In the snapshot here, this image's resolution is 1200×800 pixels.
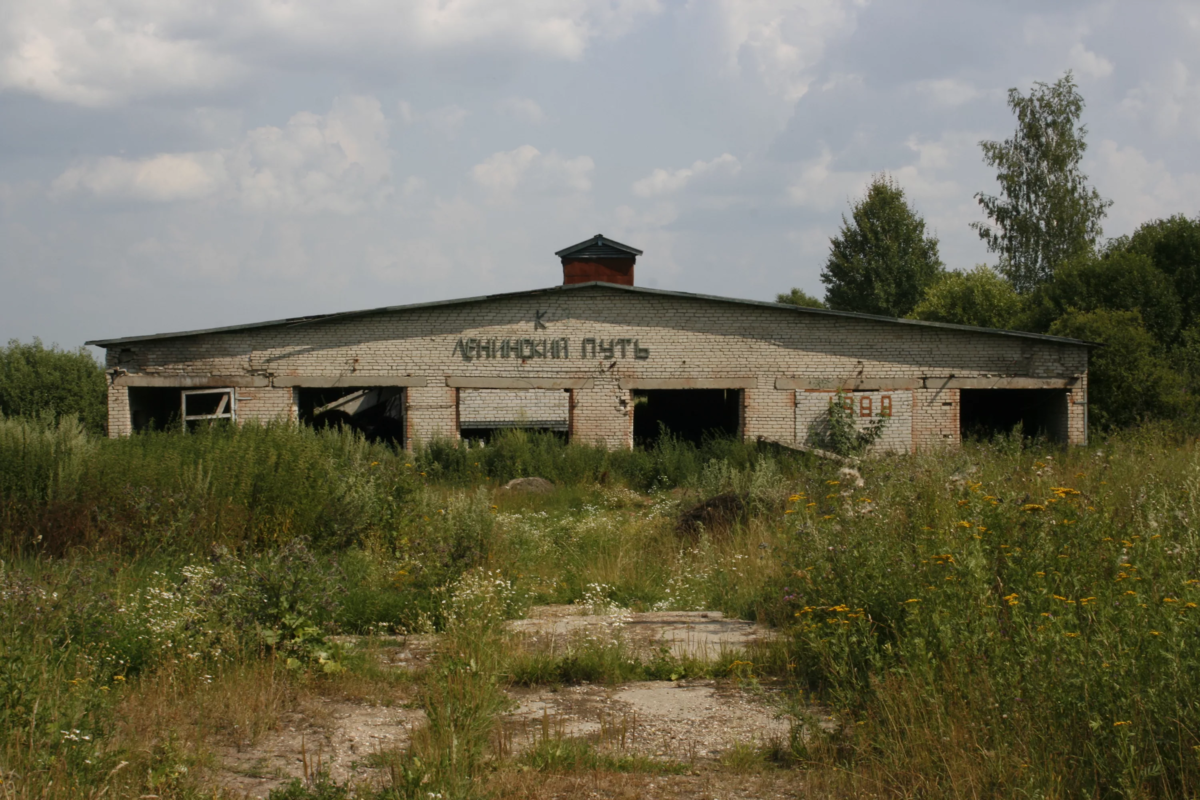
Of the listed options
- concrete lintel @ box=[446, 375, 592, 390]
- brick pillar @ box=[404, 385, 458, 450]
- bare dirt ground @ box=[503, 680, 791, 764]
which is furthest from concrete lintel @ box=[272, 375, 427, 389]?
bare dirt ground @ box=[503, 680, 791, 764]

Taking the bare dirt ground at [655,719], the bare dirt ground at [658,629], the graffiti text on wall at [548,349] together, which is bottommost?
the bare dirt ground at [655,719]

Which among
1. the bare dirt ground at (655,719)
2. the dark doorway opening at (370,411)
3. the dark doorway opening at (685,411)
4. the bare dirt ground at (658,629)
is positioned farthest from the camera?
the dark doorway opening at (685,411)

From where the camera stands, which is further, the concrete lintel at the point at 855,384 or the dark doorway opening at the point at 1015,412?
the dark doorway opening at the point at 1015,412

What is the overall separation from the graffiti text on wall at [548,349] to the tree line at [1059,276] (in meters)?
9.40

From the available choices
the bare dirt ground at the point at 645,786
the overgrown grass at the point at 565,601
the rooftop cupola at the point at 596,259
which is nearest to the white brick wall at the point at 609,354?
the rooftop cupola at the point at 596,259

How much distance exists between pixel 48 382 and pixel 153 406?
829 inches

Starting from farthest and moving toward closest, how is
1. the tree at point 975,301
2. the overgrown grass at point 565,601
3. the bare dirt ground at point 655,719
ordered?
the tree at point 975,301 < the bare dirt ground at point 655,719 < the overgrown grass at point 565,601

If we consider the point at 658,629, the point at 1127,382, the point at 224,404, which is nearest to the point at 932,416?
the point at 1127,382

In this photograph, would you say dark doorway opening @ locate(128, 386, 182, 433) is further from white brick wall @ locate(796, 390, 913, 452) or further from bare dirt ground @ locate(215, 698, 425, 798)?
bare dirt ground @ locate(215, 698, 425, 798)

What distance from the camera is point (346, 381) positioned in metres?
18.5

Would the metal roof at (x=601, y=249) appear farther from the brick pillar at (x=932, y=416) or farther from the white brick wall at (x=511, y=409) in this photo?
the brick pillar at (x=932, y=416)

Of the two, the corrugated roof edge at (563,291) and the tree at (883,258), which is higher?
the tree at (883,258)

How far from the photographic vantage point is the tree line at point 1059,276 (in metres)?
20.6

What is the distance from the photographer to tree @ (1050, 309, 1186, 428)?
66.7ft
